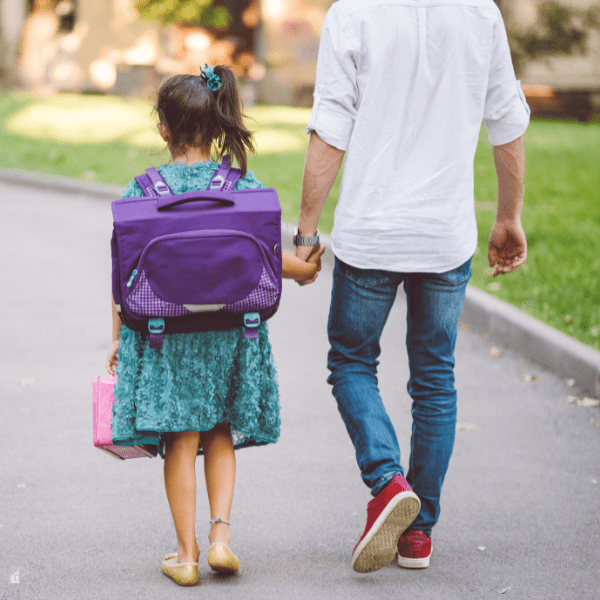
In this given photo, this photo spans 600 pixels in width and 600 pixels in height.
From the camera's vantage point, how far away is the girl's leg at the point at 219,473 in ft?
9.60

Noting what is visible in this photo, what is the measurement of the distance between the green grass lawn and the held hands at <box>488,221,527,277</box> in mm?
1222

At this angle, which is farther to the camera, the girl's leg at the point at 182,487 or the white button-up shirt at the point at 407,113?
the girl's leg at the point at 182,487

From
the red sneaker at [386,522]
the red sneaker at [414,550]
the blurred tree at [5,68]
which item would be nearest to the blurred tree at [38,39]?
the blurred tree at [5,68]

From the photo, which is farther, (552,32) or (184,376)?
(552,32)

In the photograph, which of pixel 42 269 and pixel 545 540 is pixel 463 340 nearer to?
pixel 545 540

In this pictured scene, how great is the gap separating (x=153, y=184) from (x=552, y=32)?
20.5m

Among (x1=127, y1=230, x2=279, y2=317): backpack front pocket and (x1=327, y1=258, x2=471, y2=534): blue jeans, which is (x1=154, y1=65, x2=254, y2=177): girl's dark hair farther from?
(x1=327, y1=258, x2=471, y2=534): blue jeans

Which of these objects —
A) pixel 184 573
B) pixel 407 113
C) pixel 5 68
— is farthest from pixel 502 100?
pixel 5 68

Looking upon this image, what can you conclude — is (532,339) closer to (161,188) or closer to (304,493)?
(304,493)

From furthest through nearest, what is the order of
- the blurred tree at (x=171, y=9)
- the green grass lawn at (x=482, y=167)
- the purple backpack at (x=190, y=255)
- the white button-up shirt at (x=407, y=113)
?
the blurred tree at (x=171, y=9)
the green grass lawn at (x=482, y=167)
the white button-up shirt at (x=407, y=113)
the purple backpack at (x=190, y=255)

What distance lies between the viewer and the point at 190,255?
8.57 ft

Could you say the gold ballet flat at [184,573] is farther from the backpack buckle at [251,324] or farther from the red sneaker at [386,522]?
the backpack buckle at [251,324]

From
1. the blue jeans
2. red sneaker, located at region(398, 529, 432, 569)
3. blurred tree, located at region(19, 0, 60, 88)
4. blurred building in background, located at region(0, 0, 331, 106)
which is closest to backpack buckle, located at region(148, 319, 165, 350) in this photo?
the blue jeans

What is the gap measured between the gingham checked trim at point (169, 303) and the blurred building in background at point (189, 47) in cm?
1804
